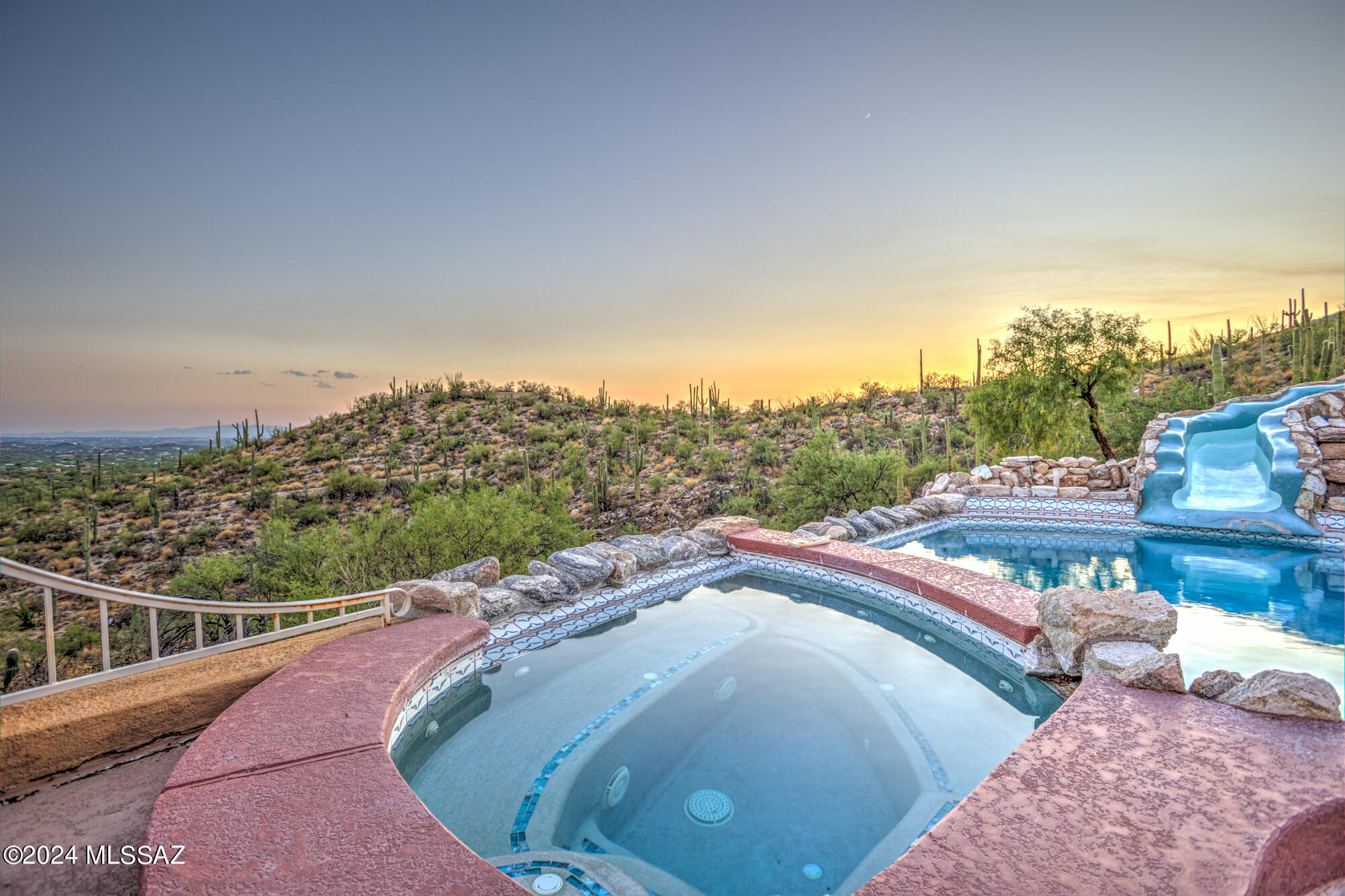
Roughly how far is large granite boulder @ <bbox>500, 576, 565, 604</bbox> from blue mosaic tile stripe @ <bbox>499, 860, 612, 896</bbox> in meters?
2.76

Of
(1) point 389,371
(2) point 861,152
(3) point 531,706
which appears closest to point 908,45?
(2) point 861,152

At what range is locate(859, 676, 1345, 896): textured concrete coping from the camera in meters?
1.51

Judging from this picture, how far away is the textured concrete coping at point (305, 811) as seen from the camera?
1549 millimetres

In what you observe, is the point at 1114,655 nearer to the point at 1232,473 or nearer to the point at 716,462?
the point at 1232,473

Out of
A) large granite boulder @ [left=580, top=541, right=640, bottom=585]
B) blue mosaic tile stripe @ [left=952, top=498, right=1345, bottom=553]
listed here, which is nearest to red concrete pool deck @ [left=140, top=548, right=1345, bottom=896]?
large granite boulder @ [left=580, top=541, right=640, bottom=585]

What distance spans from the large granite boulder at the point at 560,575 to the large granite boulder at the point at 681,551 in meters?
1.25

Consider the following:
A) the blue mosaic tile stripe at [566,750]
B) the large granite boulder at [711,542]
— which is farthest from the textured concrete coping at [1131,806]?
the large granite boulder at [711,542]

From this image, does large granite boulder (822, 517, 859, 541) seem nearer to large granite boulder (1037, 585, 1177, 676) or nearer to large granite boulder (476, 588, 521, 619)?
large granite boulder (1037, 585, 1177, 676)

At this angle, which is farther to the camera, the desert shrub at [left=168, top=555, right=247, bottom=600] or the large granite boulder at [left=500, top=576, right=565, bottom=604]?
the desert shrub at [left=168, top=555, right=247, bottom=600]

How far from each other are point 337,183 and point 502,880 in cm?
1052

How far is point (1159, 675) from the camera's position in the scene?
2.57 metres

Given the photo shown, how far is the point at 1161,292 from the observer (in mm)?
11898

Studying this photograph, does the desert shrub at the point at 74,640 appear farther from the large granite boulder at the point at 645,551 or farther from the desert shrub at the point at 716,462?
the desert shrub at the point at 716,462

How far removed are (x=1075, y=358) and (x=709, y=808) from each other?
13.9 meters
